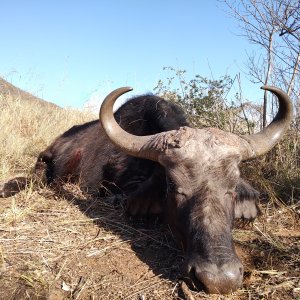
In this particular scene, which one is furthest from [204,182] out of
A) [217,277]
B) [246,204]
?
[246,204]

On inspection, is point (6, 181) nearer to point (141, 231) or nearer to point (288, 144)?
point (141, 231)

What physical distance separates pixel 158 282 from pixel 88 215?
4.87 ft

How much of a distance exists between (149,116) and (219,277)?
2822 mm

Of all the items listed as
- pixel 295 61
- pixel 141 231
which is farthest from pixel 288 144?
pixel 141 231

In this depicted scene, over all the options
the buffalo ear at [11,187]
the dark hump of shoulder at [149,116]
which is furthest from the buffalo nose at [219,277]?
the buffalo ear at [11,187]

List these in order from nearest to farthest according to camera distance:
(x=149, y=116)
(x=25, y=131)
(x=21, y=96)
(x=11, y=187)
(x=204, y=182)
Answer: (x=204, y=182) → (x=149, y=116) → (x=11, y=187) → (x=25, y=131) → (x=21, y=96)

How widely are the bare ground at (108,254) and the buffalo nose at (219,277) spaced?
81 mm

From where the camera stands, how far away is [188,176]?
342 centimetres

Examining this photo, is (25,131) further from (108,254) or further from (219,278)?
(219,278)

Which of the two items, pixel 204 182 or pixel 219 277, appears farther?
pixel 204 182

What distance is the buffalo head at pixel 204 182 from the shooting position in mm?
2836

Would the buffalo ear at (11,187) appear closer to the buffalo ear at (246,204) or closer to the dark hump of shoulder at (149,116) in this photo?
the dark hump of shoulder at (149,116)

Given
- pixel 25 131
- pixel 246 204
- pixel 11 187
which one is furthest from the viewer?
pixel 25 131

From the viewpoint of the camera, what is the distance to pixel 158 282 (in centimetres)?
304
